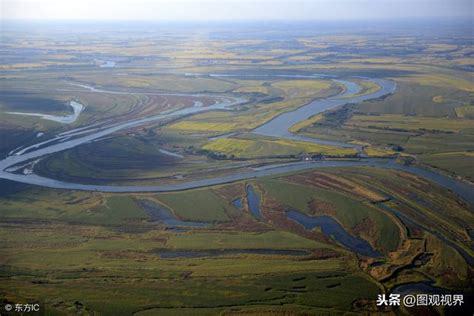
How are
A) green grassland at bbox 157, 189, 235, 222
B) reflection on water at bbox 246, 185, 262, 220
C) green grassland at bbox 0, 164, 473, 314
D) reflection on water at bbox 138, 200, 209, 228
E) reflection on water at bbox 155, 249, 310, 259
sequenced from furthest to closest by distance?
reflection on water at bbox 246, 185, 262, 220
green grassland at bbox 157, 189, 235, 222
reflection on water at bbox 138, 200, 209, 228
reflection on water at bbox 155, 249, 310, 259
green grassland at bbox 0, 164, 473, 314

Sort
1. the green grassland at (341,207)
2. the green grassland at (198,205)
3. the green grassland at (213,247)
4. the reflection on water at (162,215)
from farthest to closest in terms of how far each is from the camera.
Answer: the green grassland at (198,205), the reflection on water at (162,215), the green grassland at (341,207), the green grassland at (213,247)

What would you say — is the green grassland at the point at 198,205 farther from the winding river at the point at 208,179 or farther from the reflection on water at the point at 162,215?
the winding river at the point at 208,179

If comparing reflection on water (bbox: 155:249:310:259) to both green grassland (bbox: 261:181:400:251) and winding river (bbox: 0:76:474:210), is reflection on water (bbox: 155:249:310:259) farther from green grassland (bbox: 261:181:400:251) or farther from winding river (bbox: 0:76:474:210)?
winding river (bbox: 0:76:474:210)

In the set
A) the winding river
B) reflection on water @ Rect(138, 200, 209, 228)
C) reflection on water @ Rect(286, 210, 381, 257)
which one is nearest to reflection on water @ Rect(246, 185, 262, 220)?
reflection on water @ Rect(286, 210, 381, 257)

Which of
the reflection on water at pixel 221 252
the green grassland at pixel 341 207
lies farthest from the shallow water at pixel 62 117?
the reflection on water at pixel 221 252

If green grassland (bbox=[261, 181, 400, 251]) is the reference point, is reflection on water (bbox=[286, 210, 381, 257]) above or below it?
below

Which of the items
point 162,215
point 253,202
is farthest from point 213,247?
point 253,202

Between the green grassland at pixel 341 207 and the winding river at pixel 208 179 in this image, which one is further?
the winding river at pixel 208 179

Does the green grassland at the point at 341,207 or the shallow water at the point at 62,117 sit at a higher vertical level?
the shallow water at the point at 62,117

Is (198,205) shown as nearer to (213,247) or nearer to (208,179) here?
(208,179)

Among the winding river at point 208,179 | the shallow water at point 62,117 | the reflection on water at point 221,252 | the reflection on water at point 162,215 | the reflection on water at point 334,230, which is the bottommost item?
the reflection on water at point 221,252

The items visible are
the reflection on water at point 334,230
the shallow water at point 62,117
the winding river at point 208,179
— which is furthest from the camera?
the shallow water at point 62,117
